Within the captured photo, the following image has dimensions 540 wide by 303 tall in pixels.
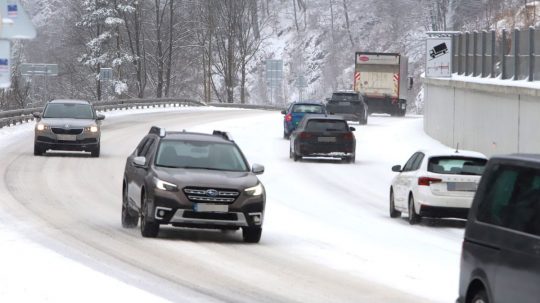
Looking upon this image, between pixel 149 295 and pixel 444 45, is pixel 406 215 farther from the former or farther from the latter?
pixel 444 45

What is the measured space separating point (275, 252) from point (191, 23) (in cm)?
9610

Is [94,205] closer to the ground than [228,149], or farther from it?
closer to the ground

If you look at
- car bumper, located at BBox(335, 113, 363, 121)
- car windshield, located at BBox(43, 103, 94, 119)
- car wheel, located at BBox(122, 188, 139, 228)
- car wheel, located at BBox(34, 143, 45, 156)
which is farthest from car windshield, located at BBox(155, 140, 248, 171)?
car bumper, located at BBox(335, 113, 363, 121)

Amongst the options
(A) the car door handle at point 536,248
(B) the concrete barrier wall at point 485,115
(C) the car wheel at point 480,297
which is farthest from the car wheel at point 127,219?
(B) the concrete barrier wall at point 485,115

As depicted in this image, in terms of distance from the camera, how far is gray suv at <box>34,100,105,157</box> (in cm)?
3675

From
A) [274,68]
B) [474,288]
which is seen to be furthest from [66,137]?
[274,68]

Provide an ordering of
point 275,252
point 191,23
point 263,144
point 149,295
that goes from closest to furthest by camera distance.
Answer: point 149,295 → point 275,252 → point 263,144 → point 191,23

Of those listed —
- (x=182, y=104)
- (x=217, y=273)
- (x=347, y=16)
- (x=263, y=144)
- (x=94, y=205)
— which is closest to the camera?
(x=217, y=273)

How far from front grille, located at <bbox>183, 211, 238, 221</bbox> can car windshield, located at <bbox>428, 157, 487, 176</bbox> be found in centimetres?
565

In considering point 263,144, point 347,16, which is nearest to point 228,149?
point 263,144

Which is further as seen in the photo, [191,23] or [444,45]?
[191,23]

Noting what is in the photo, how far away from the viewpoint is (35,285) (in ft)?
42.8

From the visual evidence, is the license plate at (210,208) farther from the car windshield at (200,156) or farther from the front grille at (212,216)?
the car windshield at (200,156)

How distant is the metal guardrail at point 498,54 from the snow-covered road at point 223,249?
189 inches
